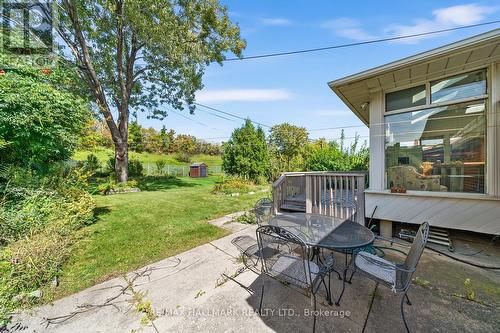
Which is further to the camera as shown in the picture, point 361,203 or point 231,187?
point 231,187

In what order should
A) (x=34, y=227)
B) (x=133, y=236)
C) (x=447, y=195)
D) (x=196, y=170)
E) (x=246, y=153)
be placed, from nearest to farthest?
(x=34, y=227), (x=447, y=195), (x=133, y=236), (x=246, y=153), (x=196, y=170)

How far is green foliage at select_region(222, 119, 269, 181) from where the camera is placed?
11.6 meters

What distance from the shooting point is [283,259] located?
219 cm

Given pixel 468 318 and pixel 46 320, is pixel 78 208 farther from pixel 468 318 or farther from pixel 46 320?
pixel 468 318

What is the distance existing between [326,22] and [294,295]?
25.7 feet

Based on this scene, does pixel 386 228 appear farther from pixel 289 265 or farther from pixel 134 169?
pixel 134 169

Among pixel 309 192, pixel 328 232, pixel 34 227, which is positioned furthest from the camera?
pixel 309 192

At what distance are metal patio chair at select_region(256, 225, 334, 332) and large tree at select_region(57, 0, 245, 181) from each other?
902 cm

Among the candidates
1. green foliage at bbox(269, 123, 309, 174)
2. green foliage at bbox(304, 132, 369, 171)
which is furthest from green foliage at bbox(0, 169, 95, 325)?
green foliage at bbox(269, 123, 309, 174)

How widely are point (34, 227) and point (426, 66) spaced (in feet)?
22.1

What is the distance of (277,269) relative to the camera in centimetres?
203

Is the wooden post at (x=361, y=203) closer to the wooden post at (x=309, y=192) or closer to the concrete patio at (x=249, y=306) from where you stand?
the wooden post at (x=309, y=192)

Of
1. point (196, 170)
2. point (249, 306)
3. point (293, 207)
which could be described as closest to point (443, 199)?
point (293, 207)

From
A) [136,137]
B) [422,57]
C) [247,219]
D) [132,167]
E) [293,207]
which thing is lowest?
[247,219]
